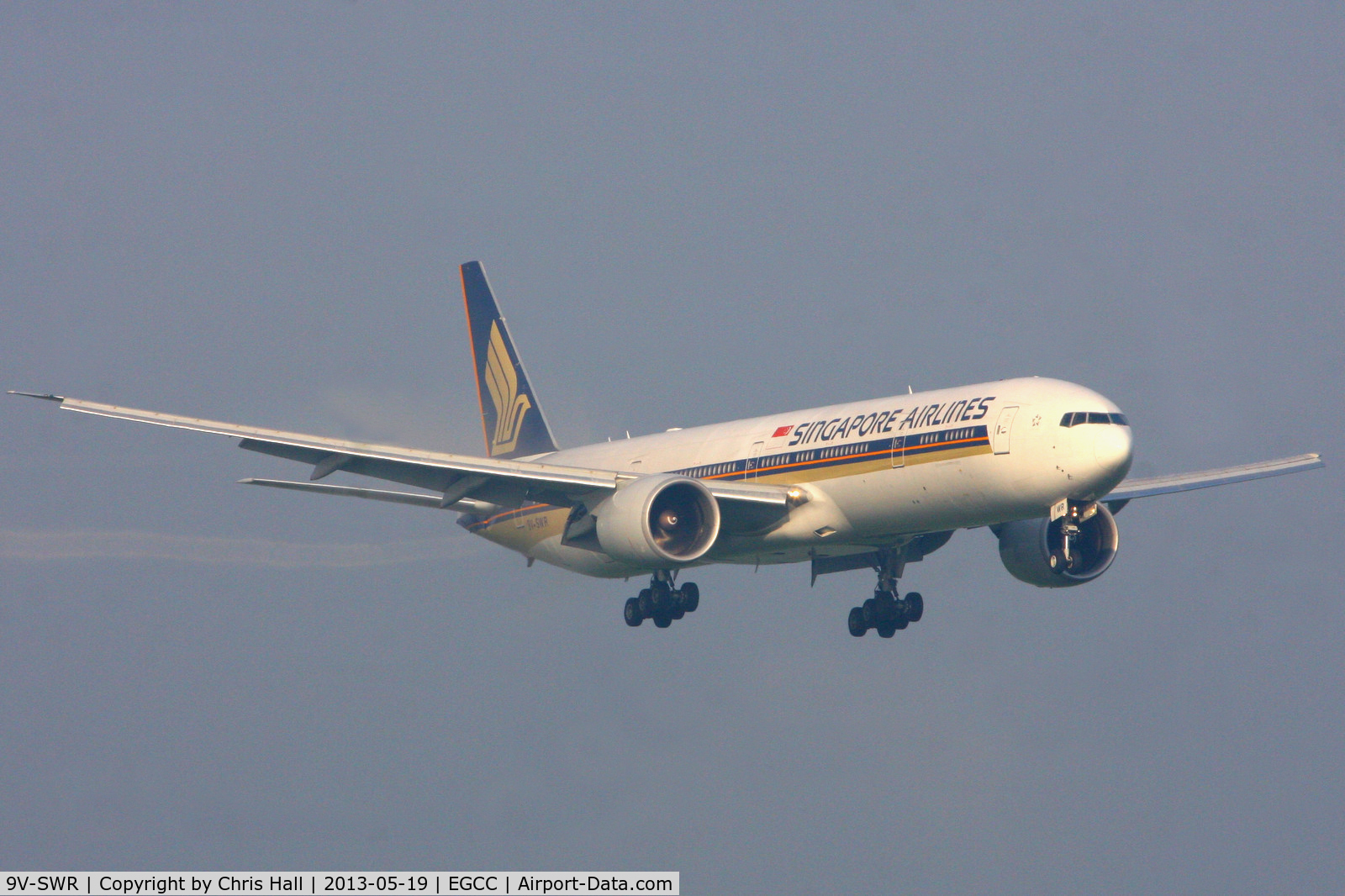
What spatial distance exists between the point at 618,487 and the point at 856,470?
20.6ft

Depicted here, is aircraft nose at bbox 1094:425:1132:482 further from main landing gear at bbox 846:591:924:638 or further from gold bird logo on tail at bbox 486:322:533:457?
gold bird logo on tail at bbox 486:322:533:457

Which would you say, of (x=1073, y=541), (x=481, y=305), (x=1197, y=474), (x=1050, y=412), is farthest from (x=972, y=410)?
(x=481, y=305)

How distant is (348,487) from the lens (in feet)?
148

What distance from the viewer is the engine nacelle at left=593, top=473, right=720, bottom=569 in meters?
40.8

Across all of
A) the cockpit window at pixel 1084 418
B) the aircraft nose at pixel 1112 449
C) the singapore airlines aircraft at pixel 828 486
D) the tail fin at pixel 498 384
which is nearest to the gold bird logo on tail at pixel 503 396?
the tail fin at pixel 498 384

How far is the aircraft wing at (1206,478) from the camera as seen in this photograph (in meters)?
46.7

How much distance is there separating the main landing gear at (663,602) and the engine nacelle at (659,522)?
4317 mm

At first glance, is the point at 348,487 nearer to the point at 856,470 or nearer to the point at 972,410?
the point at 856,470

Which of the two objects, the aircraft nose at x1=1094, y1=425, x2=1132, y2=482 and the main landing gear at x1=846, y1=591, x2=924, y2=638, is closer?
the aircraft nose at x1=1094, y1=425, x2=1132, y2=482

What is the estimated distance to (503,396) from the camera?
56.6 meters

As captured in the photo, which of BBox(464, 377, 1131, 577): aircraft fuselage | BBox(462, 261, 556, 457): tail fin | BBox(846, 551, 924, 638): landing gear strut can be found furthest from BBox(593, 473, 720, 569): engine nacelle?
BBox(462, 261, 556, 457): tail fin

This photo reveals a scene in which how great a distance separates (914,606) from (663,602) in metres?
7.22

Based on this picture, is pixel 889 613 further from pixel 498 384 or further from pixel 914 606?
pixel 498 384

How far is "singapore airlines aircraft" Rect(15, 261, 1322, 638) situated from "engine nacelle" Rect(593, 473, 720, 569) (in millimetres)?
47
